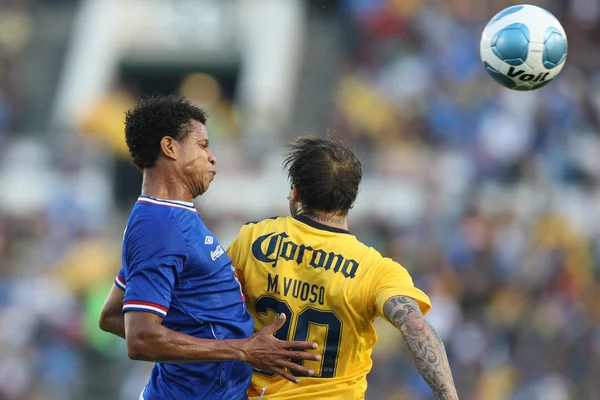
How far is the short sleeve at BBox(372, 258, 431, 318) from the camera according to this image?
4.50 m

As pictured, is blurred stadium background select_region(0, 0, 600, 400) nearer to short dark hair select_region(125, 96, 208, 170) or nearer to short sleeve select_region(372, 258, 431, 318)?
short sleeve select_region(372, 258, 431, 318)

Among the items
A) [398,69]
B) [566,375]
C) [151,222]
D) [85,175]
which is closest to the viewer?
[151,222]

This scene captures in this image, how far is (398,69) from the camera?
53.4ft

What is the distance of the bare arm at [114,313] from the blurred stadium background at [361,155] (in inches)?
254

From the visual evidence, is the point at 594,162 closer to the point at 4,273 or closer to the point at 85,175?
the point at 85,175

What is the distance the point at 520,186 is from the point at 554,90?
2.14 meters

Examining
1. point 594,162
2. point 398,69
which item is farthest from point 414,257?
point 398,69

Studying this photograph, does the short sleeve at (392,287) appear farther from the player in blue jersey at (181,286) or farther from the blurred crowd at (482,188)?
the blurred crowd at (482,188)

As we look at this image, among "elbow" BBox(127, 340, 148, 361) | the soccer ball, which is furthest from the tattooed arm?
the soccer ball

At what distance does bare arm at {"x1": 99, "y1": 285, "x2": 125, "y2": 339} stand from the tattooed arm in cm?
138

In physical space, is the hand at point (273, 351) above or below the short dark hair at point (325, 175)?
below

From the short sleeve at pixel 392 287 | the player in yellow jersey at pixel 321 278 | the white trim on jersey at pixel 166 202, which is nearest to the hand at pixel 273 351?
the player in yellow jersey at pixel 321 278

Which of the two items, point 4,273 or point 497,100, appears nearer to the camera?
point 4,273

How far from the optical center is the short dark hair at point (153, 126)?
4691 mm
